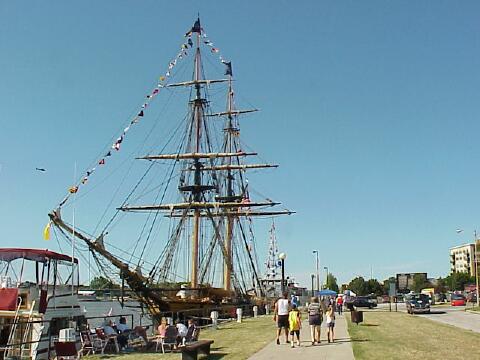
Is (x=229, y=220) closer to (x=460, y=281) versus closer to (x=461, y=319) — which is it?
(x=461, y=319)

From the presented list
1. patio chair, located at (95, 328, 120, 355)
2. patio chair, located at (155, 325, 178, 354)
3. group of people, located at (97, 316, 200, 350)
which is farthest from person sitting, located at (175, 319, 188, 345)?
patio chair, located at (95, 328, 120, 355)

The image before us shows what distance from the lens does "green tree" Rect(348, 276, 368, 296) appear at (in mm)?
133125

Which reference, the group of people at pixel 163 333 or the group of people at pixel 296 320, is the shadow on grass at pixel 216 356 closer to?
the group of people at pixel 163 333

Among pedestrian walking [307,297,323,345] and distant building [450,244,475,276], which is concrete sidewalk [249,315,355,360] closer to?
pedestrian walking [307,297,323,345]

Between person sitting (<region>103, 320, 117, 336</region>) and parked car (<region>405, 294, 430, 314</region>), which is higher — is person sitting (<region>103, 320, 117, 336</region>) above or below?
below

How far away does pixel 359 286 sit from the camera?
13575 centimetres

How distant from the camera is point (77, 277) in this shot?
2308cm

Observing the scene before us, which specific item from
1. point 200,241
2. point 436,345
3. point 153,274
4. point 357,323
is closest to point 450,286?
point 200,241

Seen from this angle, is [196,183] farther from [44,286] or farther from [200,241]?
[44,286]

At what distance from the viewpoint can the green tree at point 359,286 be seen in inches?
5241

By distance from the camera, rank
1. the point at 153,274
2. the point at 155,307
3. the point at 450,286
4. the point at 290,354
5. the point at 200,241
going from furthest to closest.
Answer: the point at 450,286 < the point at 200,241 < the point at 153,274 < the point at 155,307 < the point at 290,354

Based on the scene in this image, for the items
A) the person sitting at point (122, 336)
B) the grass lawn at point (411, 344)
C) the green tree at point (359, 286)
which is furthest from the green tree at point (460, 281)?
the person sitting at point (122, 336)

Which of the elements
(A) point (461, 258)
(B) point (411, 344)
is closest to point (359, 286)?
(A) point (461, 258)

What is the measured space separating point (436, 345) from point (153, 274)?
32073 mm
